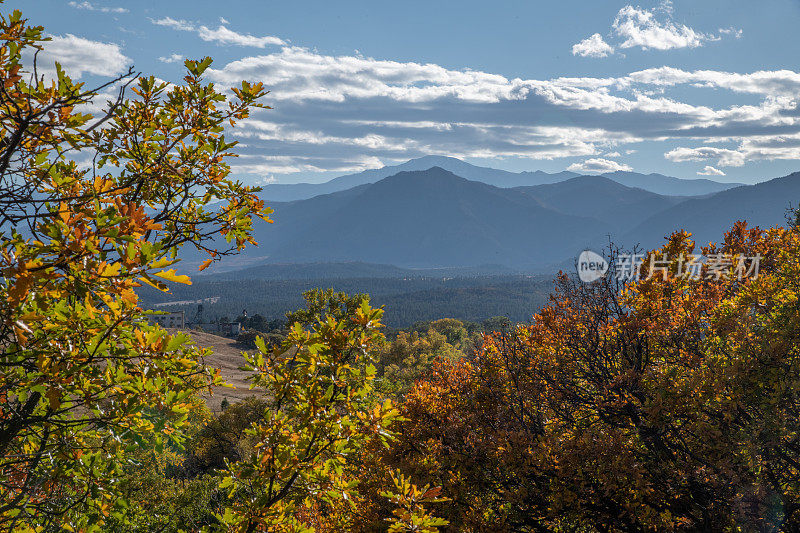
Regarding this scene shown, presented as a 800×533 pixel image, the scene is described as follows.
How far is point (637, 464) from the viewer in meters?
8.24

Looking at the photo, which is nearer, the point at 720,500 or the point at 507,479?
the point at 720,500

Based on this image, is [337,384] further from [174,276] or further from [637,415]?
[637,415]

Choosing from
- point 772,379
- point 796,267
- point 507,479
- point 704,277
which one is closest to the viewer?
point 772,379

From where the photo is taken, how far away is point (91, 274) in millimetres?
2691

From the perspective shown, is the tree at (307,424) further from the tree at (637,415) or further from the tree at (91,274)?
the tree at (637,415)

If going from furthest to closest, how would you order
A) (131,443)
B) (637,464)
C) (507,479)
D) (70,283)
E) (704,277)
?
(704,277)
(507,479)
(637,464)
(131,443)
(70,283)

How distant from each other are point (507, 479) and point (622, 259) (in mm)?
7420

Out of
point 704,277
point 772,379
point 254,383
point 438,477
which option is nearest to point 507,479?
point 438,477

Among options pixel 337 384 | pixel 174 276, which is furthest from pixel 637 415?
pixel 174 276

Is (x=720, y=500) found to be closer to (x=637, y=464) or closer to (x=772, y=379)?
(x=637, y=464)

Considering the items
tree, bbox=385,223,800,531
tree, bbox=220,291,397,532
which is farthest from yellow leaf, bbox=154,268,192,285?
tree, bbox=385,223,800,531

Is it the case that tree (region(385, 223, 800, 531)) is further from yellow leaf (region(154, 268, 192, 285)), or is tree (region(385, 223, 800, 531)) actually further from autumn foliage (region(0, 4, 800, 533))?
yellow leaf (region(154, 268, 192, 285))

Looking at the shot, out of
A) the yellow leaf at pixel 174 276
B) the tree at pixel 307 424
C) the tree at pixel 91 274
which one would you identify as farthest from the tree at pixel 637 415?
the yellow leaf at pixel 174 276

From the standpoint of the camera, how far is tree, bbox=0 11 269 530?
273 centimetres
